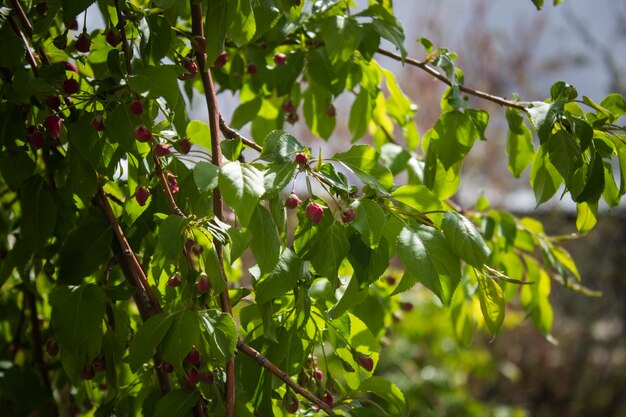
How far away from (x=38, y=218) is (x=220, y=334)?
38 centimetres

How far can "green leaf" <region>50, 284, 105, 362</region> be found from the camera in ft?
3.30

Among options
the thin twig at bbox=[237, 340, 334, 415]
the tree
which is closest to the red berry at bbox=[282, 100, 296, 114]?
the tree

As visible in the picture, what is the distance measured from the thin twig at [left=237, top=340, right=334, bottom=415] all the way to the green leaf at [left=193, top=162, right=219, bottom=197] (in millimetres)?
235

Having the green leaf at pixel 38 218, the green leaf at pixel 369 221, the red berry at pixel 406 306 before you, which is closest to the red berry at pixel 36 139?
the green leaf at pixel 38 218

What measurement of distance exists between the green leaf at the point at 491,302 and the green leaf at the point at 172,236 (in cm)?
36

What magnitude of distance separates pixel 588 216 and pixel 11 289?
0.99 metres

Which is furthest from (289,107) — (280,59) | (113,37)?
(113,37)

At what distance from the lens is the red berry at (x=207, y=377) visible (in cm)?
95

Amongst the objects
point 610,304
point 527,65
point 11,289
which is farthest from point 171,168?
point 527,65

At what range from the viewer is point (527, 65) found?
6910 millimetres

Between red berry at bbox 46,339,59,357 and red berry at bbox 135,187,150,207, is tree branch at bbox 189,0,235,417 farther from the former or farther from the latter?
red berry at bbox 46,339,59,357

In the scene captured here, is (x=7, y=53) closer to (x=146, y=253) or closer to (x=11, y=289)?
(x=146, y=253)

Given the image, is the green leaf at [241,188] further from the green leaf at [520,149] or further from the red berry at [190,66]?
the green leaf at [520,149]

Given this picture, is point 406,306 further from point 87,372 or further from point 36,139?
point 36,139
